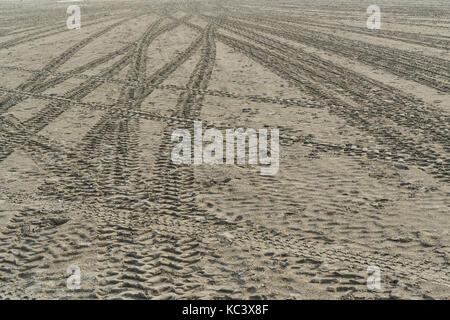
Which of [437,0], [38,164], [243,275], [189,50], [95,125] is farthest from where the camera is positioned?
[437,0]

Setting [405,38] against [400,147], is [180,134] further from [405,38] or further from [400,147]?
[405,38]

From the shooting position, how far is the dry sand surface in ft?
14.1

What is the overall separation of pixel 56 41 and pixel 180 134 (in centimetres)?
1102

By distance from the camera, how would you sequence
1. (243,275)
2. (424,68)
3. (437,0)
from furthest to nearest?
(437,0), (424,68), (243,275)

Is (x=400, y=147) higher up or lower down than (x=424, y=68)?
lower down

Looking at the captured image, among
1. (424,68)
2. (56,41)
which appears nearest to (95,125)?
(424,68)

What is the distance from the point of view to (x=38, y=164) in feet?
22.2

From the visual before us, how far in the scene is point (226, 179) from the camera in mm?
6262

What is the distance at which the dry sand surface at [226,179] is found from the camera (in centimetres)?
431
